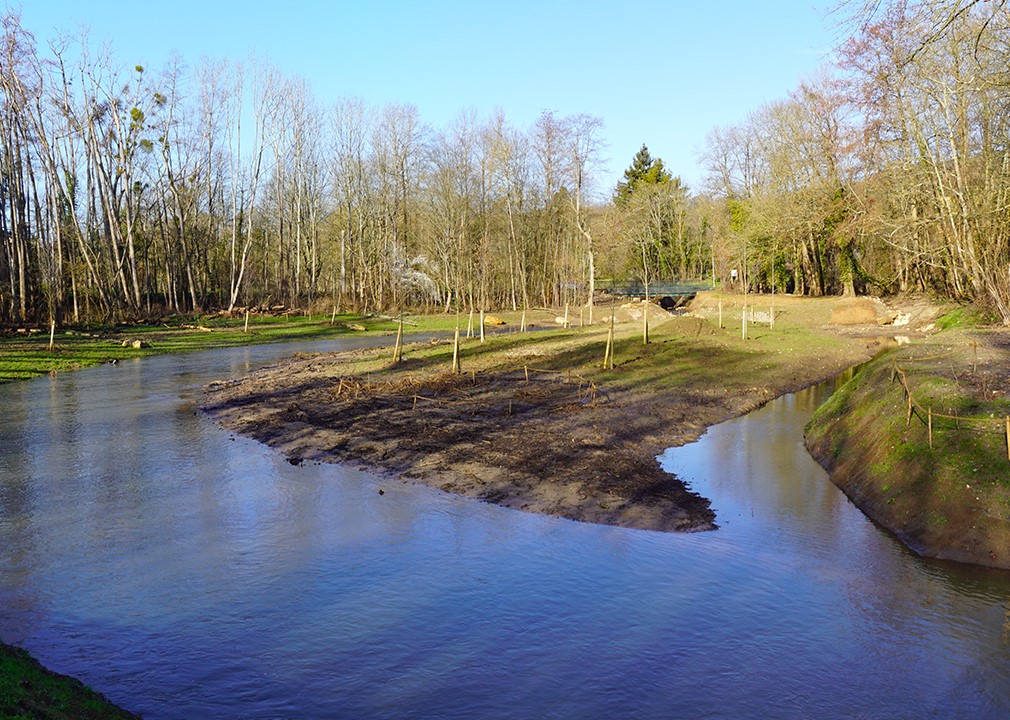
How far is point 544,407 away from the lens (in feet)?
65.3

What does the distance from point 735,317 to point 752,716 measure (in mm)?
36118

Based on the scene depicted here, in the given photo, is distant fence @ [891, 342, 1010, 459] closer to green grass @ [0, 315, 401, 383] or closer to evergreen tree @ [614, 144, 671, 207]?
green grass @ [0, 315, 401, 383]

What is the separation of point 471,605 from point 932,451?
26.6ft

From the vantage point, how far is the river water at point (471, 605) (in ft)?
24.3

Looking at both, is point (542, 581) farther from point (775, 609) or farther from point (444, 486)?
point (444, 486)

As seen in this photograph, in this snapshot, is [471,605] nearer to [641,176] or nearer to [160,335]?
[160,335]

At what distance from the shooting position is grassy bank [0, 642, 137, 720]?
5.42 m

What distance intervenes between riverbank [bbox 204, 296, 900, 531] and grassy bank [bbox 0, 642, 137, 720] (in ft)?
24.3

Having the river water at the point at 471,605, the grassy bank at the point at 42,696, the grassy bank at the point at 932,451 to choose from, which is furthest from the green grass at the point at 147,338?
the grassy bank at the point at 932,451

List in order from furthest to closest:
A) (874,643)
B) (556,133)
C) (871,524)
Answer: (556,133) < (871,524) < (874,643)

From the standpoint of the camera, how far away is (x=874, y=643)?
843 centimetres

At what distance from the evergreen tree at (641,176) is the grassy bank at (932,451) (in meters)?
68.9

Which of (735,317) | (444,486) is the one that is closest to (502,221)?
(735,317)

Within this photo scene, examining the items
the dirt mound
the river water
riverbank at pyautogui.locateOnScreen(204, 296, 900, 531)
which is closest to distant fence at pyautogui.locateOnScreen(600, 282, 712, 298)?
the dirt mound
